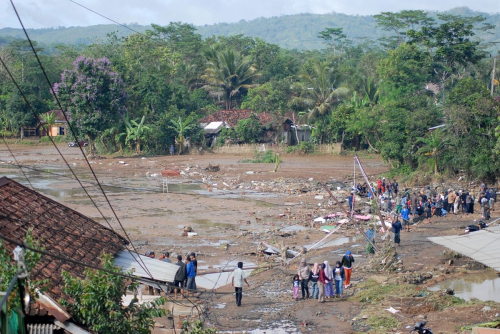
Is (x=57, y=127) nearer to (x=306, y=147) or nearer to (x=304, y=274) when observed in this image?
(x=306, y=147)

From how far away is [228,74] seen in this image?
5572 centimetres

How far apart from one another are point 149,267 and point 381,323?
4.67 m

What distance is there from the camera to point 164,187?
3228 cm

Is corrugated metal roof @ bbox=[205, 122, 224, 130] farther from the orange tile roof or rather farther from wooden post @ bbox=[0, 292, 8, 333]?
wooden post @ bbox=[0, 292, 8, 333]

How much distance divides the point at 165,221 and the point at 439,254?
10611 millimetres

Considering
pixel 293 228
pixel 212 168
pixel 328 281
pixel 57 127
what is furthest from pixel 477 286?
pixel 57 127

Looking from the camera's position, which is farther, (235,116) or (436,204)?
(235,116)

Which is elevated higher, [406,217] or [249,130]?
[249,130]

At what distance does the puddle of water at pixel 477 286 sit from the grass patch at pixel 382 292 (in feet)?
2.96

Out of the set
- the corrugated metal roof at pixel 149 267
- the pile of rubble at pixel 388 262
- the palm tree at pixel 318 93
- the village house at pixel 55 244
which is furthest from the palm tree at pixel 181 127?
the corrugated metal roof at pixel 149 267

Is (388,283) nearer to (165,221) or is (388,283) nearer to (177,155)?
(165,221)

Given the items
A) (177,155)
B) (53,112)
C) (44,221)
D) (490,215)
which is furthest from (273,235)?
(53,112)

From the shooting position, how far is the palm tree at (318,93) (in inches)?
1838

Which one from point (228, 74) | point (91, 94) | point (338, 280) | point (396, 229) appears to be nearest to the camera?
point (338, 280)
